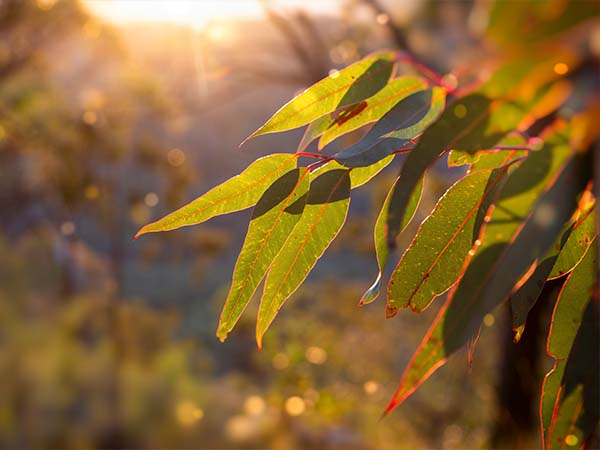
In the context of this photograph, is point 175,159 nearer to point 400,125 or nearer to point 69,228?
point 69,228

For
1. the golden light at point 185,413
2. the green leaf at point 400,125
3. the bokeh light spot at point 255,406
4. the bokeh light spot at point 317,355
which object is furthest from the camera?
the golden light at point 185,413

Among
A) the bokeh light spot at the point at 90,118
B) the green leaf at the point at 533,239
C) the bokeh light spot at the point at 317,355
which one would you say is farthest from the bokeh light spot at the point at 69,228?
the green leaf at the point at 533,239

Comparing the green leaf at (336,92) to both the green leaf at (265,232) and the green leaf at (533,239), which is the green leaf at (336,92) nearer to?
the green leaf at (265,232)

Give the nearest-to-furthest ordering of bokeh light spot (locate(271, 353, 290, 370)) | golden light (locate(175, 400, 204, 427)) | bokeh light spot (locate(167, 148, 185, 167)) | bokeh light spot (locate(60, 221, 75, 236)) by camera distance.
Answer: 1. bokeh light spot (locate(271, 353, 290, 370))
2. golden light (locate(175, 400, 204, 427))
3. bokeh light spot (locate(60, 221, 75, 236))
4. bokeh light spot (locate(167, 148, 185, 167))

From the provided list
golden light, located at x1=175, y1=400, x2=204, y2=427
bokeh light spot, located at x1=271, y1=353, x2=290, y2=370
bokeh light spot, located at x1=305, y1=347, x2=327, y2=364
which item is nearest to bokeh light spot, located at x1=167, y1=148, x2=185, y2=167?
golden light, located at x1=175, y1=400, x2=204, y2=427

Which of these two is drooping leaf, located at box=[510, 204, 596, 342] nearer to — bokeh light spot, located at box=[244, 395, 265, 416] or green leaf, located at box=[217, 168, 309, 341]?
green leaf, located at box=[217, 168, 309, 341]

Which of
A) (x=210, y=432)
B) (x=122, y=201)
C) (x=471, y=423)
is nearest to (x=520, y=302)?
(x=471, y=423)
